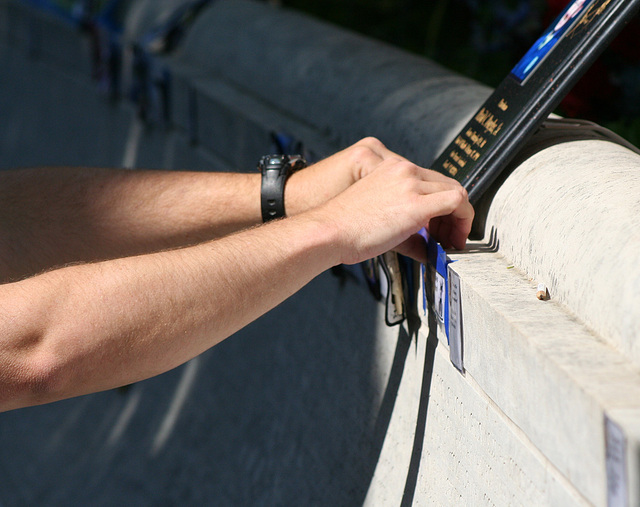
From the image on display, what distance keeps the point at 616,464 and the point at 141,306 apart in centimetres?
71

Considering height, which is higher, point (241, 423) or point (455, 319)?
point (455, 319)

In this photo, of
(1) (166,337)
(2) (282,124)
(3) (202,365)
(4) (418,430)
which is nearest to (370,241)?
(1) (166,337)

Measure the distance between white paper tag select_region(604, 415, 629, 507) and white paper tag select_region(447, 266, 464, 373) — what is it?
0.49 meters

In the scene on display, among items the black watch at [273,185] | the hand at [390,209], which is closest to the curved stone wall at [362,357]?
the hand at [390,209]

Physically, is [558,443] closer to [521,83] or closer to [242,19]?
[521,83]

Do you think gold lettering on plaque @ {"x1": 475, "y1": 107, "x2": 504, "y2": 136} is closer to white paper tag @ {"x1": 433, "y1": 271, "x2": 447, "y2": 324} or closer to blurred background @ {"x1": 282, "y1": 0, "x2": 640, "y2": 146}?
Answer: white paper tag @ {"x1": 433, "y1": 271, "x2": 447, "y2": 324}

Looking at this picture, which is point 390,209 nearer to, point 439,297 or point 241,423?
point 439,297

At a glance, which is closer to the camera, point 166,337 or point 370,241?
point 166,337

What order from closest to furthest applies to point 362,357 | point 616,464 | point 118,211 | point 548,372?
point 616,464
point 548,372
point 118,211
point 362,357

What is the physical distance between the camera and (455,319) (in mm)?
1357

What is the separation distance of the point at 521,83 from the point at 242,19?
213 cm


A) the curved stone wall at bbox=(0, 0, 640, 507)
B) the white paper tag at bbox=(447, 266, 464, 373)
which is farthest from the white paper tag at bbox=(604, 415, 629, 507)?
the white paper tag at bbox=(447, 266, 464, 373)

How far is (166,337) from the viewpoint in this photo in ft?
3.91

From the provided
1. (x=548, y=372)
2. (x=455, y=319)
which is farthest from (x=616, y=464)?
(x=455, y=319)
